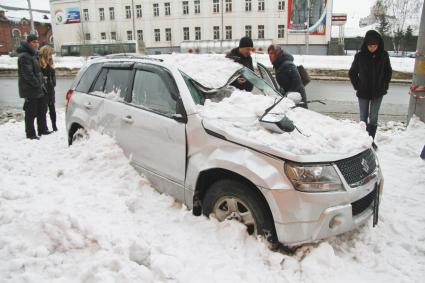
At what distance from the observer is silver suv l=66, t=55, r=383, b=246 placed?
3.01 meters

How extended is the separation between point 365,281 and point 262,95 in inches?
87.8

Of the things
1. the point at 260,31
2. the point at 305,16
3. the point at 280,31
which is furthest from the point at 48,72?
the point at 260,31

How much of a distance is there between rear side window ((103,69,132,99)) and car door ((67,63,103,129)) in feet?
0.63

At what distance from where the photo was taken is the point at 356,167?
3240 mm

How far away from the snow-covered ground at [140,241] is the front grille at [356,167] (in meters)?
0.60

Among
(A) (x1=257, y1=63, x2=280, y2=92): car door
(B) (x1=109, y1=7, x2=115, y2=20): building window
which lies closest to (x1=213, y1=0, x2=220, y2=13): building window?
(B) (x1=109, y1=7, x2=115, y2=20): building window

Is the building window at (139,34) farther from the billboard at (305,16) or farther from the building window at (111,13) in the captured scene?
the billboard at (305,16)

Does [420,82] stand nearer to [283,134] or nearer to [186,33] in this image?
[283,134]

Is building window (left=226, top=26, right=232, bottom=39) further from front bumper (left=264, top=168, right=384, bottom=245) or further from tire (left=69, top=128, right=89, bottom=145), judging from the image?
front bumper (left=264, top=168, right=384, bottom=245)

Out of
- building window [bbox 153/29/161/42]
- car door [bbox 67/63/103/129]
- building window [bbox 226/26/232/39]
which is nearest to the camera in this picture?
car door [bbox 67/63/103/129]

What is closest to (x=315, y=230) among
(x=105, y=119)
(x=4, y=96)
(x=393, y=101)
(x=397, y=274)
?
(x=397, y=274)

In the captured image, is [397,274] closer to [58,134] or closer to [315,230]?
[315,230]

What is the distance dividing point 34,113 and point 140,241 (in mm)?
5157

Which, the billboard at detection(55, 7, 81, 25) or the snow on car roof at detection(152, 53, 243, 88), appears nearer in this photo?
the snow on car roof at detection(152, 53, 243, 88)
